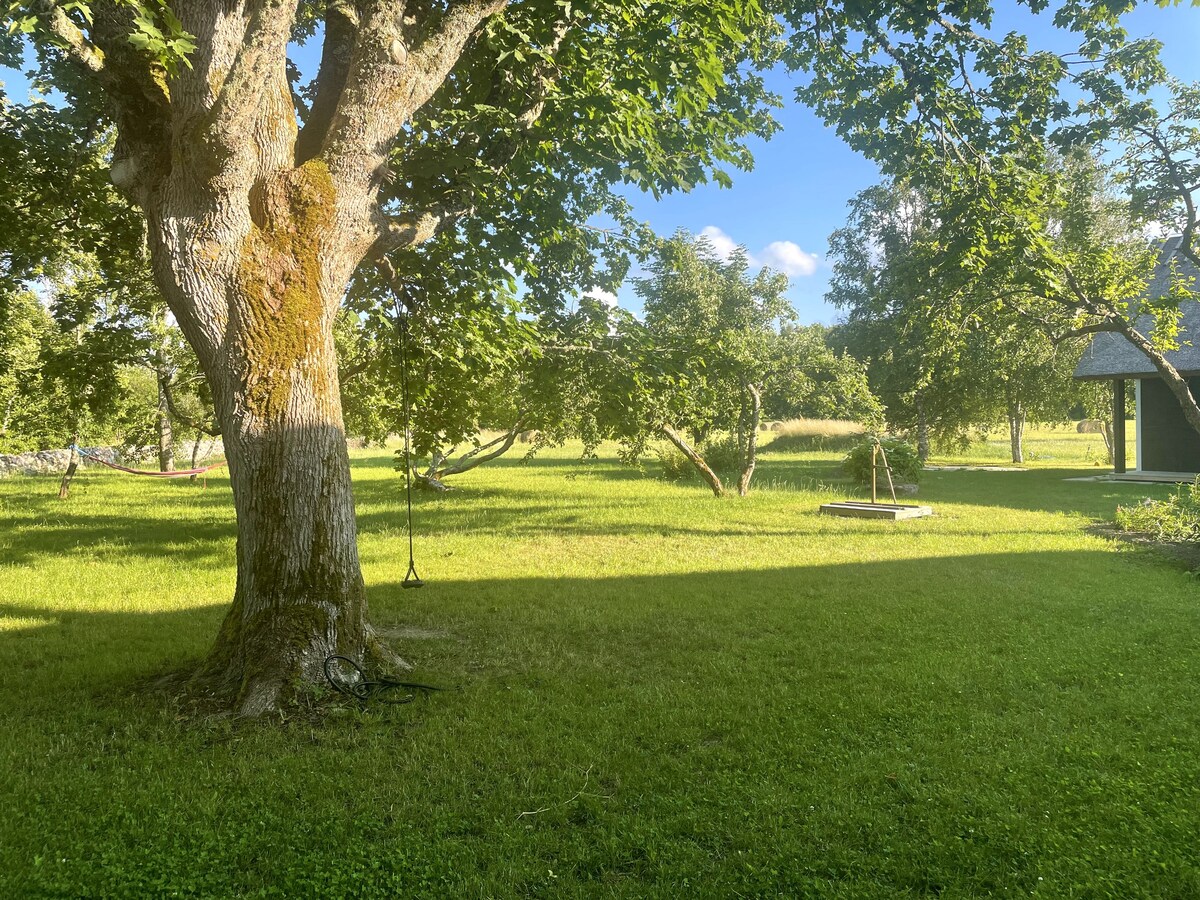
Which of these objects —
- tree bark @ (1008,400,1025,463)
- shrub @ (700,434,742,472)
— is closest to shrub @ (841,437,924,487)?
shrub @ (700,434,742,472)

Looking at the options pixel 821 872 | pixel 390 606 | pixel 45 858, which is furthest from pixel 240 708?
pixel 821 872

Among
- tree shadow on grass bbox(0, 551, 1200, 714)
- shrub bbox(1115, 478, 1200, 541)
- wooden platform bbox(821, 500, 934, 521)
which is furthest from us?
wooden platform bbox(821, 500, 934, 521)

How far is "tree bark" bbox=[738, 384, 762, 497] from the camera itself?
55.3ft

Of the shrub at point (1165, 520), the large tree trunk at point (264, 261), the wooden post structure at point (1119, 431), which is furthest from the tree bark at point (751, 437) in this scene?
the large tree trunk at point (264, 261)

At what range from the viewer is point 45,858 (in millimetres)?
3080

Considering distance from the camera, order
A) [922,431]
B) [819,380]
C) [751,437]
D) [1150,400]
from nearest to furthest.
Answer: [751,437], [819,380], [1150,400], [922,431]

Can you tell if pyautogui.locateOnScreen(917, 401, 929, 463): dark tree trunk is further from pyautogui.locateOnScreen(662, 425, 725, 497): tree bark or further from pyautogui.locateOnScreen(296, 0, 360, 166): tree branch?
pyautogui.locateOnScreen(296, 0, 360, 166): tree branch

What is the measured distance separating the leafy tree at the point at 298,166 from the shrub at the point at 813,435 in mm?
32528

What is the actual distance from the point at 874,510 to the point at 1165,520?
435cm

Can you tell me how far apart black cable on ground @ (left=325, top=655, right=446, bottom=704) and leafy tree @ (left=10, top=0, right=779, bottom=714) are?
9cm

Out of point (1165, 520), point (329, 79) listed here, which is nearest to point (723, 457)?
point (1165, 520)

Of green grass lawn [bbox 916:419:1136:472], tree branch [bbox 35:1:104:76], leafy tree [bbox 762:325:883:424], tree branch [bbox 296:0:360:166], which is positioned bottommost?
green grass lawn [bbox 916:419:1136:472]

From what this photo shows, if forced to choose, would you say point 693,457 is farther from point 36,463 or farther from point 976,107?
point 36,463

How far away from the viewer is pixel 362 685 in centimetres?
498
